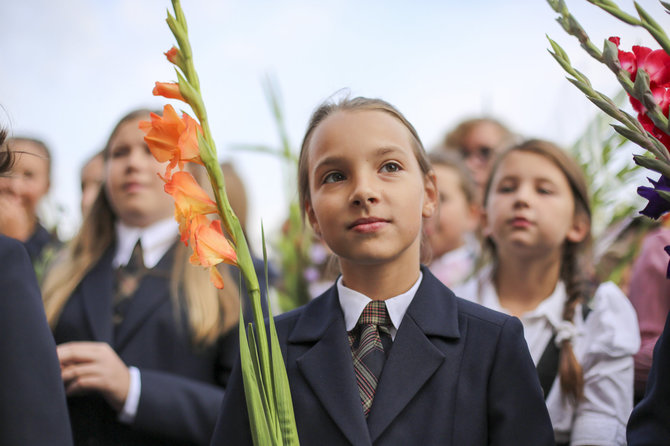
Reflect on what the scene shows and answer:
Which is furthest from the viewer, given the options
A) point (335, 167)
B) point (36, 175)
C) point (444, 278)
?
point (36, 175)

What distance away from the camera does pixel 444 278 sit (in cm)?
298

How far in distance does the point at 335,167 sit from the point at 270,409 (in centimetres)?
51

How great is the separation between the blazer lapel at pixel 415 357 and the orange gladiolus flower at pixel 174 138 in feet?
1.77

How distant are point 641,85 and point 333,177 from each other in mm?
598

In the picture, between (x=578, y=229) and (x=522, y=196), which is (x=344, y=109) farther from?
(x=578, y=229)

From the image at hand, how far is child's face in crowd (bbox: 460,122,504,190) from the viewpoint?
148 inches

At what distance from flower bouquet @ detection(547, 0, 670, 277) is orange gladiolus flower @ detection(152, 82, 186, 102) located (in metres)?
0.55

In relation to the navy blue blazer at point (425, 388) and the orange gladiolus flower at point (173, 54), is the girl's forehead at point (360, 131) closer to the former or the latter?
the navy blue blazer at point (425, 388)

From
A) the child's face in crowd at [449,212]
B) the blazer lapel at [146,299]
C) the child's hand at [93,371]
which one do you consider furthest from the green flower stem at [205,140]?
the child's face in crowd at [449,212]

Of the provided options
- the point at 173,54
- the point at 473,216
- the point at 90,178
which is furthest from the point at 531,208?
the point at 90,178

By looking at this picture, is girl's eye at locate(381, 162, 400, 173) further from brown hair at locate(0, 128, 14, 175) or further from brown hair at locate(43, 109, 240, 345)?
brown hair at locate(43, 109, 240, 345)

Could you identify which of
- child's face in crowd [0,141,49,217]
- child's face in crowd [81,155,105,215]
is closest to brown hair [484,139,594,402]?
child's face in crowd [81,155,105,215]

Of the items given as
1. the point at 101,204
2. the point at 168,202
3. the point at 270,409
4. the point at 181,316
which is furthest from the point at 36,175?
the point at 270,409

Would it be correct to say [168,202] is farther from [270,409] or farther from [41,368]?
[270,409]
